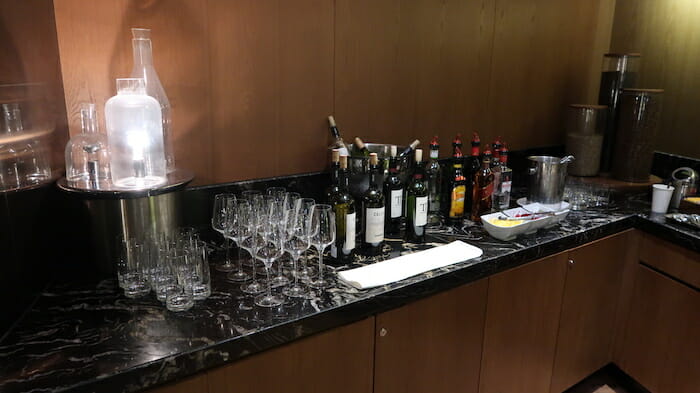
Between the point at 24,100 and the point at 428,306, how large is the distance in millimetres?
1317

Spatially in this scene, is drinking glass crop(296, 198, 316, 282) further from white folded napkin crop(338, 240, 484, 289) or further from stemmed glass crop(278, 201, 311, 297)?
white folded napkin crop(338, 240, 484, 289)

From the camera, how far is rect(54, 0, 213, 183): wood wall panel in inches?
61.4

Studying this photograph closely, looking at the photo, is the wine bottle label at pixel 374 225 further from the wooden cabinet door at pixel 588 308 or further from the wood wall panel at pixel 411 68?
the wooden cabinet door at pixel 588 308

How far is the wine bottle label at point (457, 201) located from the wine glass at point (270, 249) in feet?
2.63

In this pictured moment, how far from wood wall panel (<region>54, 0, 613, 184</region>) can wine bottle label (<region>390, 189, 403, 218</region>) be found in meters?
0.37

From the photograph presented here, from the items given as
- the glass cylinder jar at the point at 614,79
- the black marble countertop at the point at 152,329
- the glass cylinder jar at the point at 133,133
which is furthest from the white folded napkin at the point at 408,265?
the glass cylinder jar at the point at 614,79

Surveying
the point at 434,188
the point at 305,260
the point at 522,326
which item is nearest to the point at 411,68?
the point at 434,188

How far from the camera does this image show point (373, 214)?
1771 millimetres

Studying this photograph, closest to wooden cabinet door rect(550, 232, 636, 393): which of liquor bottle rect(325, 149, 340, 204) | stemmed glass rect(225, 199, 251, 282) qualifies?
liquor bottle rect(325, 149, 340, 204)

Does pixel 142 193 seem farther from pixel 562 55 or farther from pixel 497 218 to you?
pixel 562 55

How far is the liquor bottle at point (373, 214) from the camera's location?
177 cm

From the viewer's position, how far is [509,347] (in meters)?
2.01

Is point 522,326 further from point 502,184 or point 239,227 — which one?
point 239,227

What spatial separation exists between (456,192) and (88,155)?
1348 millimetres
